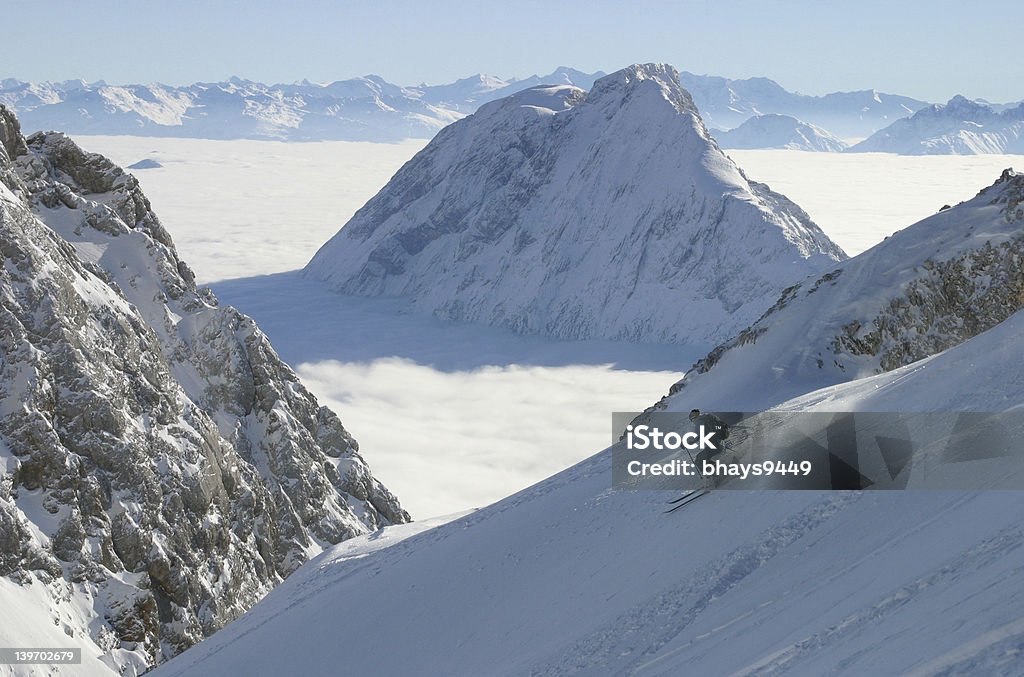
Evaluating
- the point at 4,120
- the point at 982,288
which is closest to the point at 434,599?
the point at 982,288

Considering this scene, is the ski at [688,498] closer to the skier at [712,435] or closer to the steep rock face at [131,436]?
the skier at [712,435]

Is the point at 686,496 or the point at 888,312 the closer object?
the point at 686,496

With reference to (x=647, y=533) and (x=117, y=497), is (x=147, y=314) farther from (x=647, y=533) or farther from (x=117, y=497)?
(x=647, y=533)

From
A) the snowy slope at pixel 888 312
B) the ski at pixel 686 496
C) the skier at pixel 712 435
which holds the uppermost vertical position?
the snowy slope at pixel 888 312

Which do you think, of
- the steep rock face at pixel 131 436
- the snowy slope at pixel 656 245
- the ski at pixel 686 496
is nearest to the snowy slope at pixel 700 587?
the ski at pixel 686 496

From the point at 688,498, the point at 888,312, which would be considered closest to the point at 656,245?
the point at 888,312

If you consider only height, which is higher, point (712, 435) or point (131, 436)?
point (712, 435)

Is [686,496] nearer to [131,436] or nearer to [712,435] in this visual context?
[712,435]
